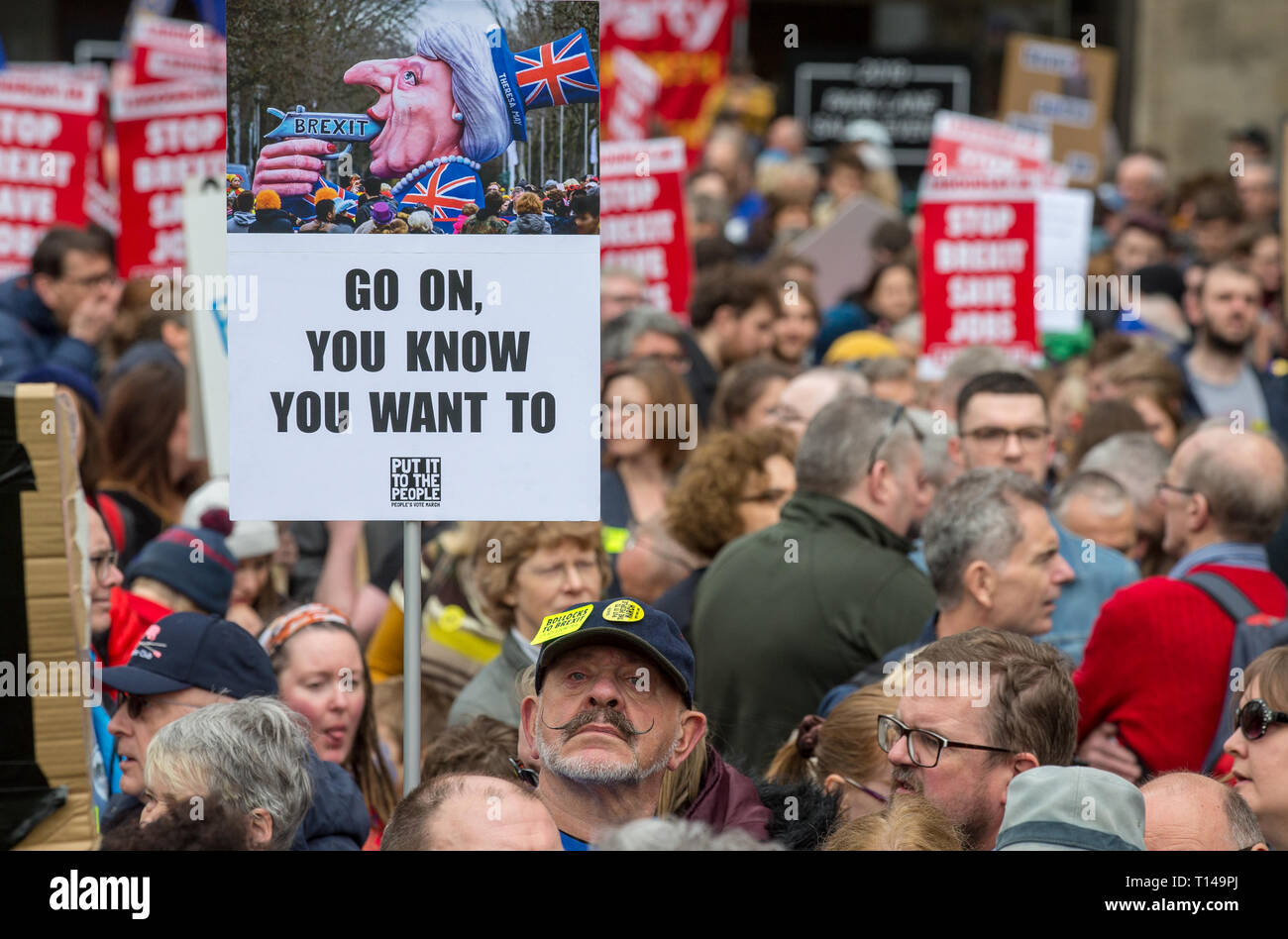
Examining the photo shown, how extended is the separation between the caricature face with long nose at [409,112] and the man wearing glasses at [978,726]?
1356 mm

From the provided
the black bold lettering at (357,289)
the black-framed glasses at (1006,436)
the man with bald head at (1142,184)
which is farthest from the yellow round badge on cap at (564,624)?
the man with bald head at (1142,184)

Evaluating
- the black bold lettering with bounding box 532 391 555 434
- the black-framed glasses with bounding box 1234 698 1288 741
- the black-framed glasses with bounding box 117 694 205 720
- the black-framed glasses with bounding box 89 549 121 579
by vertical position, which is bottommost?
the black-framed glasses with bounding box 117 694 205 720

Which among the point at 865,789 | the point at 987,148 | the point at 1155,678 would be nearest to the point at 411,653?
the point at 865,789

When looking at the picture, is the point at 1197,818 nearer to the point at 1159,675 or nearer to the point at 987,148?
the point at 1159,675

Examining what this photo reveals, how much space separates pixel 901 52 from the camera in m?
17.5

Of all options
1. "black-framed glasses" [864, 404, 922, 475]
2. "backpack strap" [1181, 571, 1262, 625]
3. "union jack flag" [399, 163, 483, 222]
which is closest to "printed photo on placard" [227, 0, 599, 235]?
"union jack flag" [399, 163, 483, 222]

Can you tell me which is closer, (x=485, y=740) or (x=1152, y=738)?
(x=485, y=740)

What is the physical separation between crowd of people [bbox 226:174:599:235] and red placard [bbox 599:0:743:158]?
13928mm

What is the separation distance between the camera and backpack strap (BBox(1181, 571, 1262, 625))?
13.6 ft

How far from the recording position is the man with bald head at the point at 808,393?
605cm

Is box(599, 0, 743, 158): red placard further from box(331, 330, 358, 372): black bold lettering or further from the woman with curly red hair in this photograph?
box(331, 330, 358, 372): black bold lettering

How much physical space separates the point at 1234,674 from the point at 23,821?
2.66m
